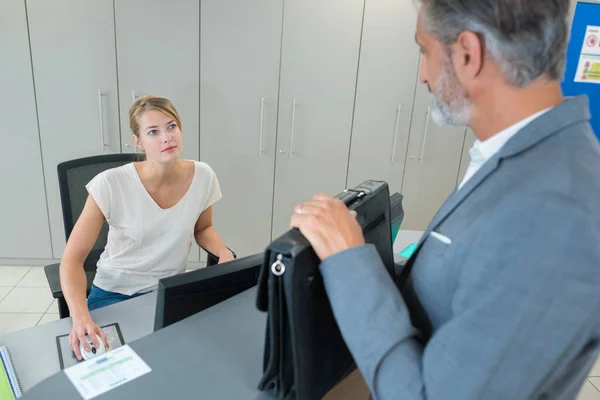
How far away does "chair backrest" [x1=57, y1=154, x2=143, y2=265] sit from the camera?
167cm

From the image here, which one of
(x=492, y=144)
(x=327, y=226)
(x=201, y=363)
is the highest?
(x=492, y=144)

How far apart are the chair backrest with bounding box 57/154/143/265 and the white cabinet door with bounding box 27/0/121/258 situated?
1.18m

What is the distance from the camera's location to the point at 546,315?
0.48m

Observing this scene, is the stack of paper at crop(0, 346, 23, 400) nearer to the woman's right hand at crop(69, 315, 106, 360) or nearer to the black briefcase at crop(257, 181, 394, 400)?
the woman's right hand at crop(69, 315, 106, 360)

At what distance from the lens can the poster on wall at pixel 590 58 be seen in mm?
3348

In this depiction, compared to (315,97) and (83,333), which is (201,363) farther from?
(315,97)

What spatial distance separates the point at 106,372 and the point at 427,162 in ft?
9.62

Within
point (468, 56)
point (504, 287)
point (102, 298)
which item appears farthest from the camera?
point (102, 298)

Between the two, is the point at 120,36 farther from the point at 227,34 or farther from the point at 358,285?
the point at 358,285

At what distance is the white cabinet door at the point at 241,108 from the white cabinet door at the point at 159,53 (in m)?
0.07

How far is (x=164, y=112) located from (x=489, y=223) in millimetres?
1428

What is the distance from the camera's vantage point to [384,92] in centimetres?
298

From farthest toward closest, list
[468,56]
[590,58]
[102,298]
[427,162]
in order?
[590,58], [427,162], [102,298], [468,56]

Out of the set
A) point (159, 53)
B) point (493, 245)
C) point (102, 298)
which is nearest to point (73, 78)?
point (159, 53)
